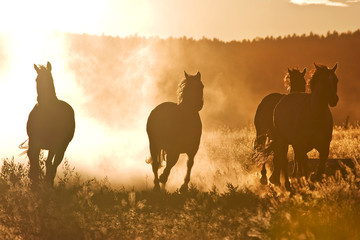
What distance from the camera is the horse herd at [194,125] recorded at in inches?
421

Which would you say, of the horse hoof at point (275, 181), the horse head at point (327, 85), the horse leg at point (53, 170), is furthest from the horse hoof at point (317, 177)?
the horse leg at point (53, 170)

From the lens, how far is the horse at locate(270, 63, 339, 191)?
10523 millimetres

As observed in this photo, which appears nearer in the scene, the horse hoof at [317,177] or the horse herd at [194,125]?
the horse hoof at [317,177]

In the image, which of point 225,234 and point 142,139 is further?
point 142,139

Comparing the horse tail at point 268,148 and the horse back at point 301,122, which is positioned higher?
the horse back at point 301,122

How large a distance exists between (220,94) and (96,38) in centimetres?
2911

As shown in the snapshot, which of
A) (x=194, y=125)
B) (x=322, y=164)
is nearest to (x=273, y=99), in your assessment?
Result: (x=194, y=125)

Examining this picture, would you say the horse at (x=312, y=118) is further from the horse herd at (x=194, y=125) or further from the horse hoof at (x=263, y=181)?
the horse hoof at (x=263, y=181)

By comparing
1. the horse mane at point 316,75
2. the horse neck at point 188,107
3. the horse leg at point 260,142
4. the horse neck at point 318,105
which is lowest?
the horse leg at point 260,142

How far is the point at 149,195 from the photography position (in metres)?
12.0

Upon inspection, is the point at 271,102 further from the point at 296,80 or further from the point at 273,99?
the point at 296,80

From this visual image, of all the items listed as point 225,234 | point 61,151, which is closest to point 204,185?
point 61,151

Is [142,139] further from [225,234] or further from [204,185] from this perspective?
[225,234]

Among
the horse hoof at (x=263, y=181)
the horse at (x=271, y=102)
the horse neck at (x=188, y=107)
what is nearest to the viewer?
the horse neck at (x=188, y=107)
